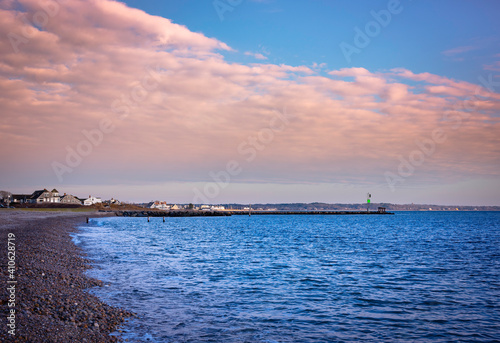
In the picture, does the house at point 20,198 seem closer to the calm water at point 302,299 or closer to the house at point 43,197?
the house at point 43,197

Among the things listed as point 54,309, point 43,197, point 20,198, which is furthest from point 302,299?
point 20,198

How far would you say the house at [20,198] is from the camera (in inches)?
7477

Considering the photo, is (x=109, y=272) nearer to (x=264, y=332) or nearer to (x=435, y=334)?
A: (x=264, y=332)

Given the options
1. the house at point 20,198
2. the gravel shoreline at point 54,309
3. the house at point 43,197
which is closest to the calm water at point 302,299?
the gravel shoreline at point 54,309

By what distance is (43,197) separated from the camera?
624ft

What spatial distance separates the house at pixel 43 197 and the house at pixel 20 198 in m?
2.50

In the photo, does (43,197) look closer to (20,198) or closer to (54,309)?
(20,198)

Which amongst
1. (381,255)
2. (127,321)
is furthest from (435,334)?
(381,255)

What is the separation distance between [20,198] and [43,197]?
574 inches

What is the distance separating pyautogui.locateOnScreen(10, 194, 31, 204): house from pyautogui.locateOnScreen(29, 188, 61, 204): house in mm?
2500

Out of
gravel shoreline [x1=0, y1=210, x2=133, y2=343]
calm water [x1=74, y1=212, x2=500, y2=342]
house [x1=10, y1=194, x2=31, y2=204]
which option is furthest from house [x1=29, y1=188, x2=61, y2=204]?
gravel shoreline [x1=0, y1=210, x2=133, y2=343]

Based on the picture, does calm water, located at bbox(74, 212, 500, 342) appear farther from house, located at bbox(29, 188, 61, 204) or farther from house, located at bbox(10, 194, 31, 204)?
house, located at bbox(10, 194, 31, 204)

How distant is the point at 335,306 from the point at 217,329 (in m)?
7.13

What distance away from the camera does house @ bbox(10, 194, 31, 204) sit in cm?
18991
